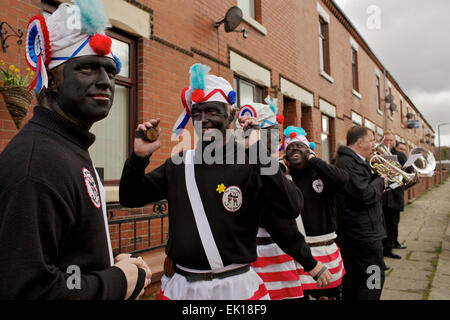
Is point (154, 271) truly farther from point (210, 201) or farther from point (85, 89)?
point (85, 89)

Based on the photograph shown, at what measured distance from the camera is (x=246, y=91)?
7043 mm

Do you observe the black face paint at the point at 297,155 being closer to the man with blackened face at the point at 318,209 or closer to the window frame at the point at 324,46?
the man with blackened face at the point at 318,209

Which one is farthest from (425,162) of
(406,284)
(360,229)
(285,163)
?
(285,163)

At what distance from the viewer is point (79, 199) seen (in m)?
1.16

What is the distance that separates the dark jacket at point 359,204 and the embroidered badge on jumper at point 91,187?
3005 mm

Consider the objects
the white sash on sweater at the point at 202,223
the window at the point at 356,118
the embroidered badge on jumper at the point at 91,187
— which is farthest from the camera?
the window at the point at 356,118

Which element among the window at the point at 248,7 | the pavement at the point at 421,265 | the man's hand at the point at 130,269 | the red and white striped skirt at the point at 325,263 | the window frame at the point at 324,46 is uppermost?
the window frame at the point at 324,46

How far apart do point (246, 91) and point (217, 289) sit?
567cm

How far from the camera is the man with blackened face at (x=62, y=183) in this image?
948mm

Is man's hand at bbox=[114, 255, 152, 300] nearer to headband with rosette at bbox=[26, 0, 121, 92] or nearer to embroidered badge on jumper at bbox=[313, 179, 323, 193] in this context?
headband with rosette at bbox=[26, 0, 121, 92]

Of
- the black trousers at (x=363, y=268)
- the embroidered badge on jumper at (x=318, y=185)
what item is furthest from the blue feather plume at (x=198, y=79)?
the black trousers at (x=363, y=268)

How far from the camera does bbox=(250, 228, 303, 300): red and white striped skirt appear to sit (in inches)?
104

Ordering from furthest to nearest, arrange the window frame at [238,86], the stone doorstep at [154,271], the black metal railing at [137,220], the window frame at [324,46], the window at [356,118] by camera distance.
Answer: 1. the window at [356,118]
2. the window frame at [324,46]
3. the window frame at [238,86]
4. the stone doorstep at [154,271]
5. the black metal railing at [137,220]
